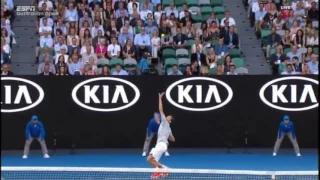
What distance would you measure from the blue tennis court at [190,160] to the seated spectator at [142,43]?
3.35 m

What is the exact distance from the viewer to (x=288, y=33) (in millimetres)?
25688

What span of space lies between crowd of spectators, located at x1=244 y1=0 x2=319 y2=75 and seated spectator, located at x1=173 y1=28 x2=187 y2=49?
2.83 metres

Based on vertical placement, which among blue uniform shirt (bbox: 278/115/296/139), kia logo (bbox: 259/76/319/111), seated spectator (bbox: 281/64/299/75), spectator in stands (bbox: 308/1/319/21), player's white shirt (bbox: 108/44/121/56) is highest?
spectator in stands (bbox: 308/1/319/21)

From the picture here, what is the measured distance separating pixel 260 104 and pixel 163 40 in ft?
13.4

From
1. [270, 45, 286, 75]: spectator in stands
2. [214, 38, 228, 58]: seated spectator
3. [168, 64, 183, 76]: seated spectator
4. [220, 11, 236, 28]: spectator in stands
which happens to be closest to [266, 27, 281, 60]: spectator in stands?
[270, 45, 286, 75]: spectator in stands

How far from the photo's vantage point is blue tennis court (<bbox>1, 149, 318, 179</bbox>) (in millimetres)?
21234

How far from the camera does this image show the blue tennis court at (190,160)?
21.2 m

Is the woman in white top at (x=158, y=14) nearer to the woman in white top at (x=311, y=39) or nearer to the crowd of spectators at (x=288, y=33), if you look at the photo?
the crowd of spectators at (x=288, y=33)

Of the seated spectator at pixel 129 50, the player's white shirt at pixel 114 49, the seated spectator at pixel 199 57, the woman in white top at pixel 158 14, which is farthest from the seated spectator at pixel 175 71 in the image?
the woman in white top at pixel 158 14

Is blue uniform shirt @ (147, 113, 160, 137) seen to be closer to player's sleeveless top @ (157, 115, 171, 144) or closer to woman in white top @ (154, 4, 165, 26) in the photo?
player's sleeveless top @ (157, 115, 171, 144)

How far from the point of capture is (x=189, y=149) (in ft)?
78.0

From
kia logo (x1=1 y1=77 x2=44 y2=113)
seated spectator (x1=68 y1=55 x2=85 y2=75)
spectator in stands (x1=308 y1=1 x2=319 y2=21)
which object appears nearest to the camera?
kia logo (x1=1 y1=77 x2=44 y2=113)

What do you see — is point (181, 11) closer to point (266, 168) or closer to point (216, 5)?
point (216, 5)

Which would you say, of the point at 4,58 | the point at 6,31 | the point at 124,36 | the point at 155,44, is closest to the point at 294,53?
the point at 155,44
